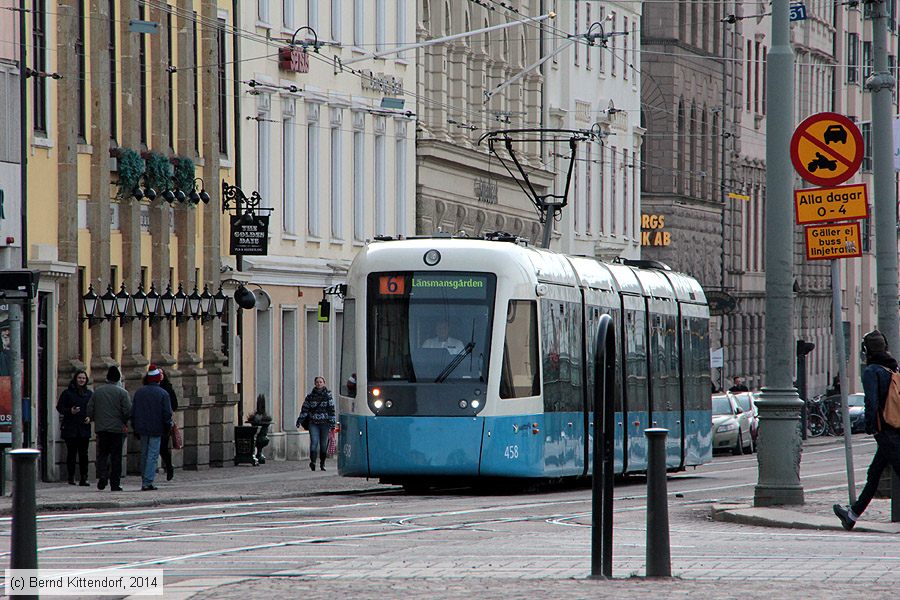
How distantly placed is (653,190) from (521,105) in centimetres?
1665

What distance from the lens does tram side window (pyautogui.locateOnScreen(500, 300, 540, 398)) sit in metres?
26.9

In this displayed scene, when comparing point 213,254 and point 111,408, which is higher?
point 213,254

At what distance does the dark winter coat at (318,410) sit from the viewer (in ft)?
133

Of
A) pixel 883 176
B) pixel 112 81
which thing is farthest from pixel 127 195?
pixel 883 176

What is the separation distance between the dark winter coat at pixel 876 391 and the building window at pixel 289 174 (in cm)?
2844

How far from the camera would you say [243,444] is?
42.3 m

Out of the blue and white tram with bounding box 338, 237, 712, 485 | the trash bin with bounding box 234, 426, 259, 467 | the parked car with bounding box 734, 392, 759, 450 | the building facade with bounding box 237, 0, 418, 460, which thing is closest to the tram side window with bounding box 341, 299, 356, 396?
the blue and white tram with bounding box 338, 237, 712, 485

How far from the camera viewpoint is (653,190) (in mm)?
80062

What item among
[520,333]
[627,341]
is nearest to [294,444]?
[627,341]

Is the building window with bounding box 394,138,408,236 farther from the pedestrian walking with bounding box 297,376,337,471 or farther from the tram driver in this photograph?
the tram driver

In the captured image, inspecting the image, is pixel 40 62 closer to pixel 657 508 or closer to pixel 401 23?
pixel 401 23

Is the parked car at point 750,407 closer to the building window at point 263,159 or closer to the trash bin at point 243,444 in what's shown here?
the building window at point 263,159

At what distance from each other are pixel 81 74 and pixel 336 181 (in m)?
Answer: 15.0

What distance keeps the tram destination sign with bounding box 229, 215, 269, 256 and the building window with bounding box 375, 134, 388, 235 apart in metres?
10.2
